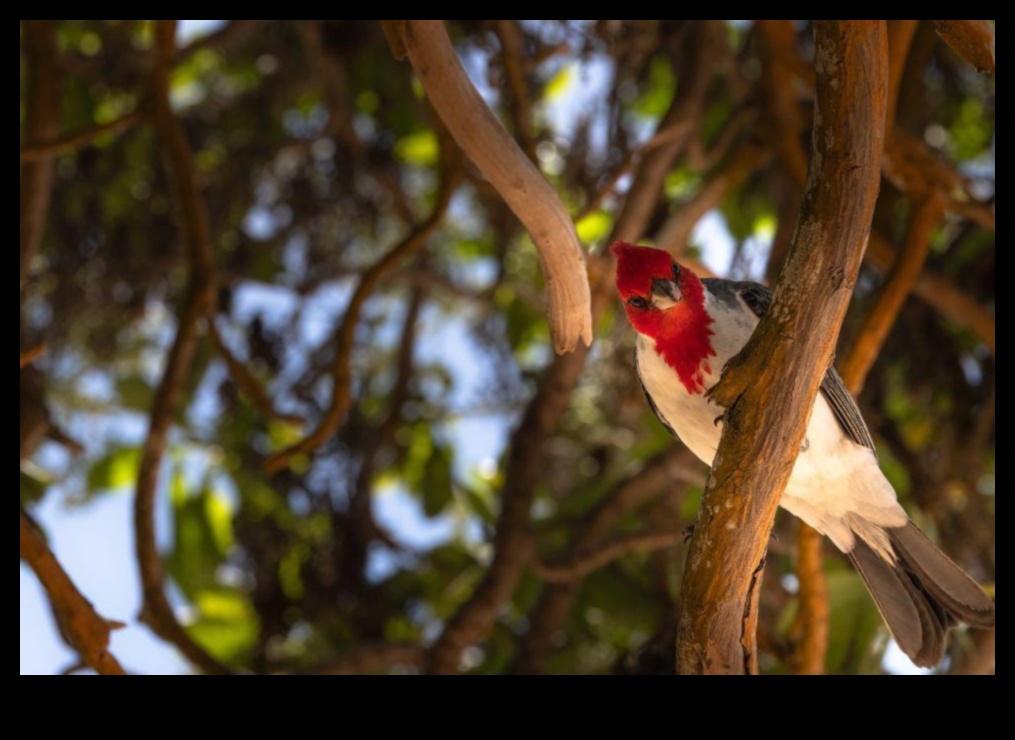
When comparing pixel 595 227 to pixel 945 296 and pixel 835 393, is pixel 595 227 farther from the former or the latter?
pixel 835 393

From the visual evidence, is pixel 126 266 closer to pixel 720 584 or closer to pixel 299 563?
pixel 299 563

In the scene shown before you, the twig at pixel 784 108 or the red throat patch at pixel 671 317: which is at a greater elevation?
the twig at pixel 784 108

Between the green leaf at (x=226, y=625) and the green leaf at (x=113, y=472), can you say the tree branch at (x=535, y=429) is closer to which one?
the green leaf at (x=226, y=625)

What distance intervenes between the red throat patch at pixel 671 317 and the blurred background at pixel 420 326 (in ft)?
3.34

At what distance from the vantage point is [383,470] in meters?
5.18

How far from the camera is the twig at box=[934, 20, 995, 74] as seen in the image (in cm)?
204

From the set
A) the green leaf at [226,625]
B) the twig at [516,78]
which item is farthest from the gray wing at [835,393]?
the green leaf at [226,625]

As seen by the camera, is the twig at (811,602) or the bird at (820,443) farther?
the twig at (811,602)

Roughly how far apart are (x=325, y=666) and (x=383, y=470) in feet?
5.20

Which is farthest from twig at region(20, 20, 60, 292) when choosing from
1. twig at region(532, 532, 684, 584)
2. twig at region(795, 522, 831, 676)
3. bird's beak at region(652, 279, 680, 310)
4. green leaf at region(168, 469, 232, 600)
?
twig at region(795, 522, 831, 676)

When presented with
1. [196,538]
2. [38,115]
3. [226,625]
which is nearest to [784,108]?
[38,115]

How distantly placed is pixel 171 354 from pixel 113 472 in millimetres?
1323

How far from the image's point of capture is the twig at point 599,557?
138 inches

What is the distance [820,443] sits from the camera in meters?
2.63
